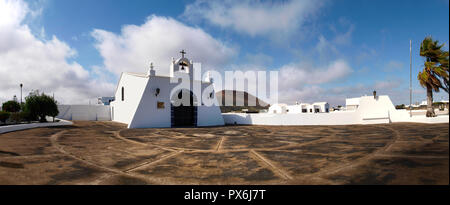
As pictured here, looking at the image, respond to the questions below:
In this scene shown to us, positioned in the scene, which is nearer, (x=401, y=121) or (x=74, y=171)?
(x=74, y=171)

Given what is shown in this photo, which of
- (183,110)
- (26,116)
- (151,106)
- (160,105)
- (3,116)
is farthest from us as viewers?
(183,110)

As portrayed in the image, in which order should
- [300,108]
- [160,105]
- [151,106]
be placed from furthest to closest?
[300,108] → [160,105] → [151,106]

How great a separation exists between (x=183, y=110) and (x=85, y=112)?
16596mm

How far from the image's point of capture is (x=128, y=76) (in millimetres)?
18172

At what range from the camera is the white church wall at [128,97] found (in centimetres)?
1569

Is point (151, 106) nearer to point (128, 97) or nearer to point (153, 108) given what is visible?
point (153, 108)

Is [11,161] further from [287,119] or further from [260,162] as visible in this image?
[287,119]

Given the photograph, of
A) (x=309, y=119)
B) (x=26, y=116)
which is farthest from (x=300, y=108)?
(x=26, y=116)

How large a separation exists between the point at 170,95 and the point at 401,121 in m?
19.0

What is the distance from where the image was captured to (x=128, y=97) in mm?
17844

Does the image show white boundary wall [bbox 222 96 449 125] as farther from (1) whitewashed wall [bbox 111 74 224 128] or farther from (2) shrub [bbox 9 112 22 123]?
(2) shrub [bbox 9 112 22 123]
